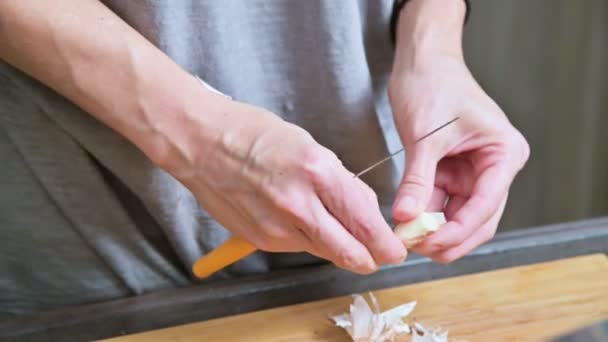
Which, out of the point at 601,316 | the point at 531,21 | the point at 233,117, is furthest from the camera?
the point at 531,21

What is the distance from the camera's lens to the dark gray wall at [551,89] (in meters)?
1.21

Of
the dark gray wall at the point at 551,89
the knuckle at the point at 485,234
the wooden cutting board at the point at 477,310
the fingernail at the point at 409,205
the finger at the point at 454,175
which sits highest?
the fingernail at the point at 409,205

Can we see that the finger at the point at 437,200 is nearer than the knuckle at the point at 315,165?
No

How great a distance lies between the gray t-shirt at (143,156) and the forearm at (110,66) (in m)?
0.05

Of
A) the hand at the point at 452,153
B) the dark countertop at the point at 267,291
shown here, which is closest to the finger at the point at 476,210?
the hand at the point at 452,153

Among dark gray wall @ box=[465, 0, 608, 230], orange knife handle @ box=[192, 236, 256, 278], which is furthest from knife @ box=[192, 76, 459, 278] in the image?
dark gray wall @ box=[465, 0, 608, 230]

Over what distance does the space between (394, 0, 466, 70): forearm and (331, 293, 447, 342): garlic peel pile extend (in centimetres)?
22

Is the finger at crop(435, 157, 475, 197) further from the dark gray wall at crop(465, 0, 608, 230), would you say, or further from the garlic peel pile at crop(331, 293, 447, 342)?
the dark gray wall at crop(465, 0, 608, 230)

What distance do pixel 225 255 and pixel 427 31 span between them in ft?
0.91

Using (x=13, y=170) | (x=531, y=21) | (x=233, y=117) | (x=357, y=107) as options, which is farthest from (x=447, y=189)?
(x=531, y=21)

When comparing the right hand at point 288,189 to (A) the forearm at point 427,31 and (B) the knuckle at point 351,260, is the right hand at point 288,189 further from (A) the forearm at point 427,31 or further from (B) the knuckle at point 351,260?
(A) the forearm at point 427,31

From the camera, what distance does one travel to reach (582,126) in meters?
1.30

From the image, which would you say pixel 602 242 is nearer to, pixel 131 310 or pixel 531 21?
pixel 131 310

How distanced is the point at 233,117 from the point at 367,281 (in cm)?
23
